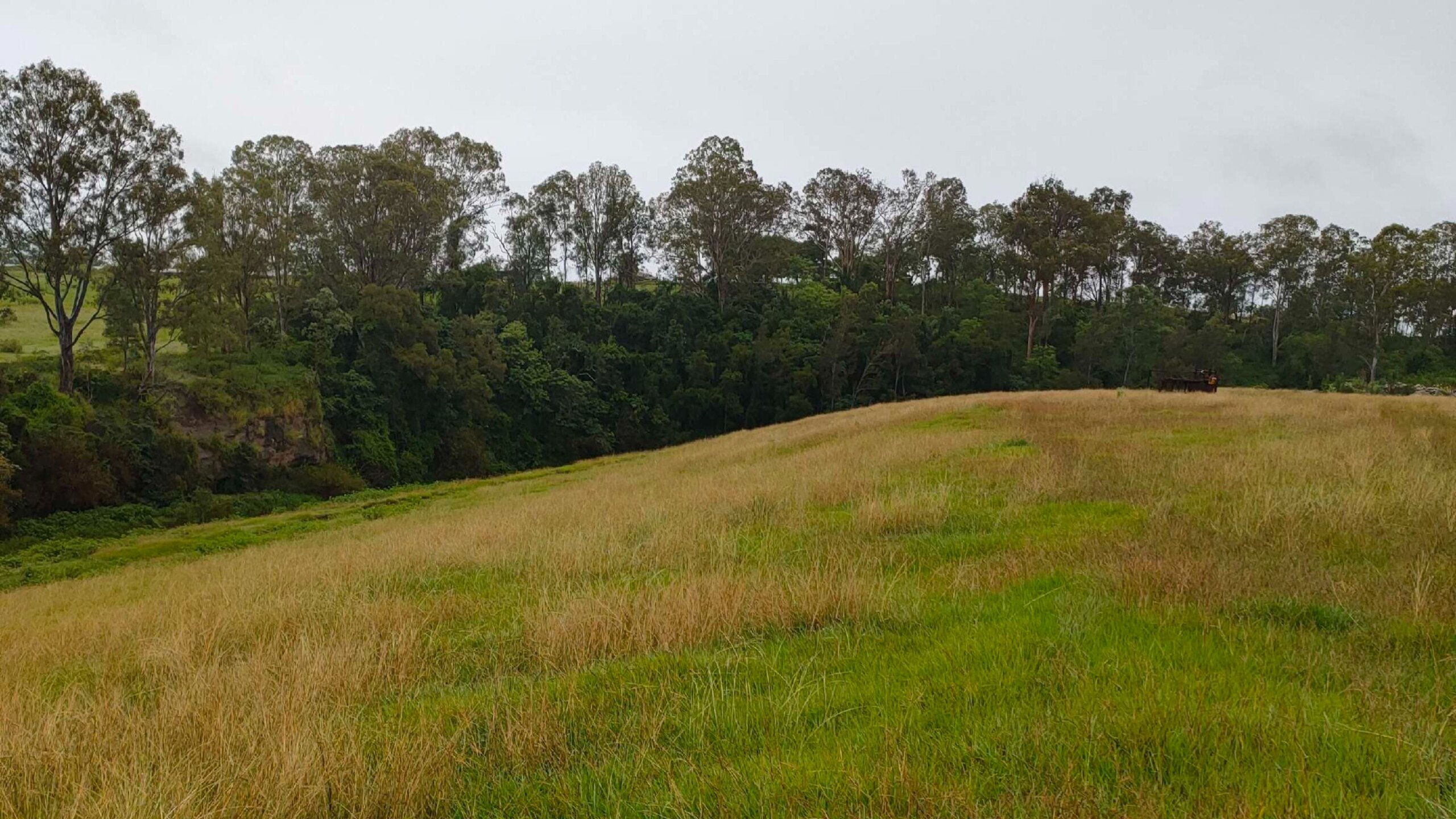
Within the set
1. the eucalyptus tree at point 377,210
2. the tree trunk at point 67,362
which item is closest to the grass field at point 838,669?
the tree trunk at point 67,362

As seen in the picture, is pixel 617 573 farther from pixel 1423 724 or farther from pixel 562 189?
pixel 562 189

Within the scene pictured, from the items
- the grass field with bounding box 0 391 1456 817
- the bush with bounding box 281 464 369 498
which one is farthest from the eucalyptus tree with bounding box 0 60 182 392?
the grass field with bounding box 0 391 1456 817

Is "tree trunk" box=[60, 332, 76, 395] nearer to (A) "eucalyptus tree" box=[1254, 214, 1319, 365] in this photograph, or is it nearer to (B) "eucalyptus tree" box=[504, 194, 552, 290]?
(B) "eucalyptus tree" box=[504, 194, 552, 290]

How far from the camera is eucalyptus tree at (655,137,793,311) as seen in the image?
57.4 meters

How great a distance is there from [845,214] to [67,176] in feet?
190

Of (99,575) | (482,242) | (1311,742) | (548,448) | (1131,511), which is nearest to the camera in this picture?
(1311,742)

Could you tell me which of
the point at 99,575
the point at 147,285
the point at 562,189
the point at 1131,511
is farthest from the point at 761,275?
the point at 1131,511

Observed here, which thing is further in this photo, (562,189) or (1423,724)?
(562,189)

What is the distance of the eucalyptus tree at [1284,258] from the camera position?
Answer: 66625mm

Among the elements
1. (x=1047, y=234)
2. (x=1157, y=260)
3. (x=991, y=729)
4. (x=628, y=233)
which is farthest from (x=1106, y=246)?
(x=991, y=729)

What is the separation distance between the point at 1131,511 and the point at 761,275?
5902cm

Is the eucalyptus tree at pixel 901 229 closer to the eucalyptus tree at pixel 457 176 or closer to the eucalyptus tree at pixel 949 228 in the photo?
the eucalyptus tree at pixel 949 228

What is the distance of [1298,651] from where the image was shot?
341cm

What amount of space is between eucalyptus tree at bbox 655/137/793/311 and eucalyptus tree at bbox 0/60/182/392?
120ft
